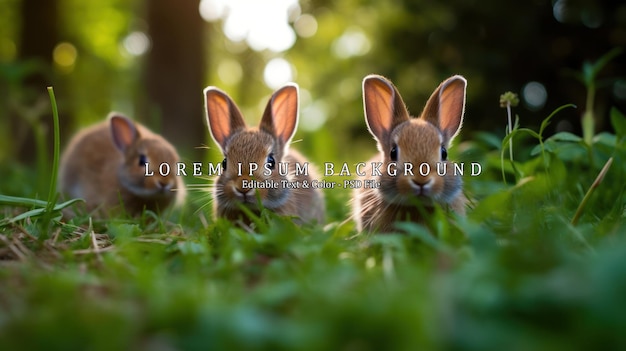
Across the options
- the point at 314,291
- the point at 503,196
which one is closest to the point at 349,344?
the point at 314,291

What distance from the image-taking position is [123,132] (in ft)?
16.9

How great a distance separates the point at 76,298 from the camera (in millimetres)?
1755

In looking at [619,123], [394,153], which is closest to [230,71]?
[619,123]

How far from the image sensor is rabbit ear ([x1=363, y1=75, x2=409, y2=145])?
11.2 feet

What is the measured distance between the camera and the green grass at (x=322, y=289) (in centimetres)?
146

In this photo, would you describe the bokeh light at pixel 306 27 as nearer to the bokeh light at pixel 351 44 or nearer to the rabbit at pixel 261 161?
the bokeh light at pixel 351 44

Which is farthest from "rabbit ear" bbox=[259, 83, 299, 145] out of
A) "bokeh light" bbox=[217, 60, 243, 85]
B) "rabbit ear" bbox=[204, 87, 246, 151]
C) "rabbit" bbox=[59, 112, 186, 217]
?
"bokeh light" bbox=[217, 60, 243, 85]

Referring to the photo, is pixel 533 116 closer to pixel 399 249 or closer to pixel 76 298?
pixel 399 249

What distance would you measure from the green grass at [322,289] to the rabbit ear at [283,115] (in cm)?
121

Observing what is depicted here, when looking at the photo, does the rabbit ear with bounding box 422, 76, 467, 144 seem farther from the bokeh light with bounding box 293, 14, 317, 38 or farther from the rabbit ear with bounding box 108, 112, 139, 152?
the bokeh light with bounding box 293, 14, 317, 38

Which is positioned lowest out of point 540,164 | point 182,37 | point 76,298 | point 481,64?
point 76,298

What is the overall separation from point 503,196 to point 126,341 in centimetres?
164

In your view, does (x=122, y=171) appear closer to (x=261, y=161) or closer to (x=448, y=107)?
(x=261, y=161)

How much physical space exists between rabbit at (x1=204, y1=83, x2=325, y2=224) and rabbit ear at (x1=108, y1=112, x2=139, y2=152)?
1.41 m
